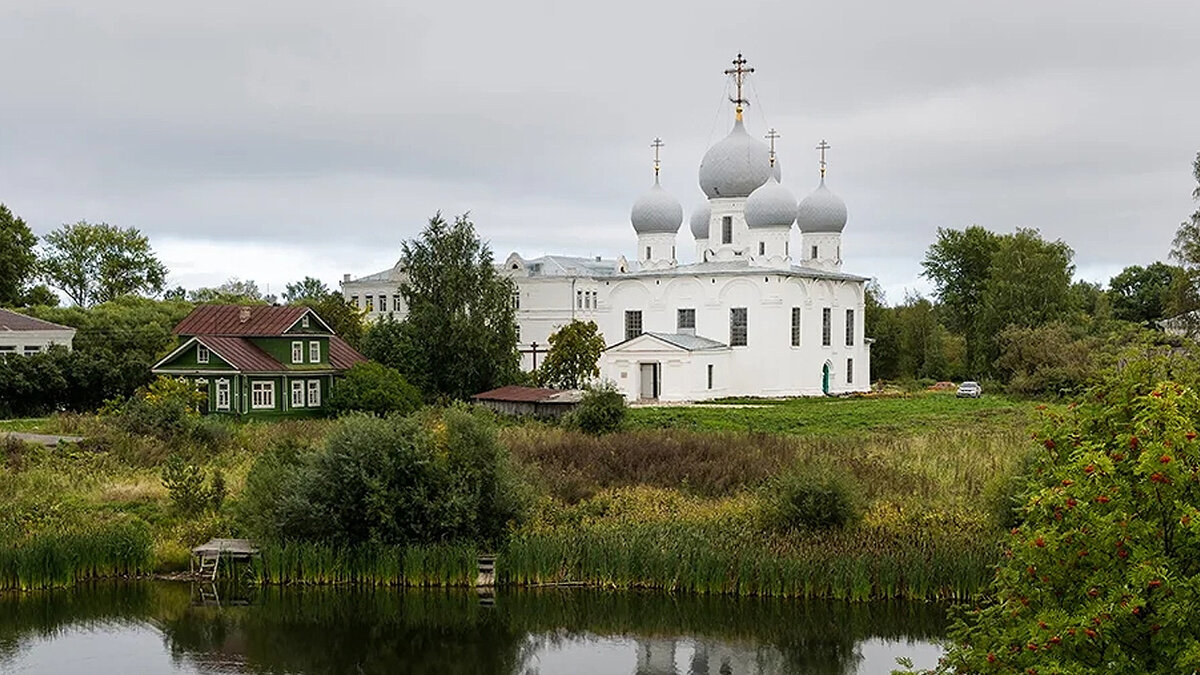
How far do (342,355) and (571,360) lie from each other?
7.02 meters

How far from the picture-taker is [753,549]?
19.5 meters

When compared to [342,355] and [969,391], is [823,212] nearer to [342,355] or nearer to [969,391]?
[969,391]

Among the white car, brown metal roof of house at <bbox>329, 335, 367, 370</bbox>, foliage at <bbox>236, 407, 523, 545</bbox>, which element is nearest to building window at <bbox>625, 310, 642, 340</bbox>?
the white car

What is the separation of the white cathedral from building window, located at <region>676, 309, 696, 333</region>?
1.5 inches

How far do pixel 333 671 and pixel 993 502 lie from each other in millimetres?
9660

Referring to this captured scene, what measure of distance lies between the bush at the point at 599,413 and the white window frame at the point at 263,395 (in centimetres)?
996

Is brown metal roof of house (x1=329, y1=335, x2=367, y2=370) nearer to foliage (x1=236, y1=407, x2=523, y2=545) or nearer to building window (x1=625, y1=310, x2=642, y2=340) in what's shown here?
building window (x1=625, y1=310, x2=642, y2=340)

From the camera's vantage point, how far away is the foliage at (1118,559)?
26.7 ft

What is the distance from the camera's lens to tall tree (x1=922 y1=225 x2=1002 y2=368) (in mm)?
67938

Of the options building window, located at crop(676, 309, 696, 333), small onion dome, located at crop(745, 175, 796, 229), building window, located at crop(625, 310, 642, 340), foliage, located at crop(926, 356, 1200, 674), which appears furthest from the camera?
building window, located at crop(625, 310, 642, 340)

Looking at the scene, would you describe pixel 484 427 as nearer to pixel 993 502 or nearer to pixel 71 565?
pixel 71 565

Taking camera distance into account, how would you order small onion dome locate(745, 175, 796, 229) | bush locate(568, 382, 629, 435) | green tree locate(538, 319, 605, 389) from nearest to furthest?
1. bush locate(568, 382, 629, 435)
2. green tree locate(538, 319, 605, 389)
3. small onion dome locate(745, 175, 796, 229)

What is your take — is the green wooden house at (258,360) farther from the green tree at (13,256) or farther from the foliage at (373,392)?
the green tree at (13,256)

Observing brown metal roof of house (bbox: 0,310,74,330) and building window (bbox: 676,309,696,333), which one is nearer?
brown metal roof of house (bbox: 0,310,74,330)
